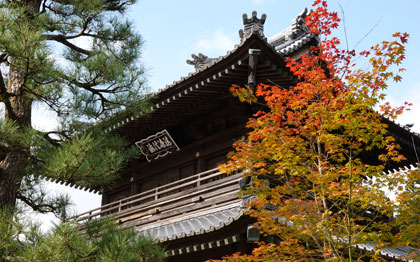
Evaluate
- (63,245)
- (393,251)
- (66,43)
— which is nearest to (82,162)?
(63,245)

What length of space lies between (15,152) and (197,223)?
3667 mm

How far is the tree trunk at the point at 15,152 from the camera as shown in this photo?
668 centimetres

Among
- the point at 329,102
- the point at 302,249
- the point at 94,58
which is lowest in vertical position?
the point at 302,249

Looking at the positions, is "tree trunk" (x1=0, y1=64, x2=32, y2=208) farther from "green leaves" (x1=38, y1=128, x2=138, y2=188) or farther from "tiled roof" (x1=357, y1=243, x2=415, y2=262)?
"tiled roof" (x1=357, y1=243, x2=415, y2=262)

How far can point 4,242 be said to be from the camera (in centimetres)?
542

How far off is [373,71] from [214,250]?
15.1 ft

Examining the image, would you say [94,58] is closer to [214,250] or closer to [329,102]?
[329,102]

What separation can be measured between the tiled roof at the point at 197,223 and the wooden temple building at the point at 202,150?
2 cm

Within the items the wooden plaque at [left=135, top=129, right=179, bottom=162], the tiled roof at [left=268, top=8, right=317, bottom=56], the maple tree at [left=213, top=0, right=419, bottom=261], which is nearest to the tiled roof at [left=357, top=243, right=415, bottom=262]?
the maple tree at [left=213, top=0, right=419, bottom=261]

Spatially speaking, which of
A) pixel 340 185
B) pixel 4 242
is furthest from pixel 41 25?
pixel 340 185

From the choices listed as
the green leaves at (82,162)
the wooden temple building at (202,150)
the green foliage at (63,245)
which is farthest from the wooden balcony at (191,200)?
the green foliage at (63,245)

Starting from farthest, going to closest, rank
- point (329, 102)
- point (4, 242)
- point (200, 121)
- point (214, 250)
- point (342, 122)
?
point (200, 121), point (214, 250), point (329, 102), point (342, 122), point (4, 242)

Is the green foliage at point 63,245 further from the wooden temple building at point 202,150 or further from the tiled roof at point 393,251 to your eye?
the tiled roof at point 393,251

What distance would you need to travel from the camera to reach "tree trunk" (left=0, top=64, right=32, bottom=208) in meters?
6.68
